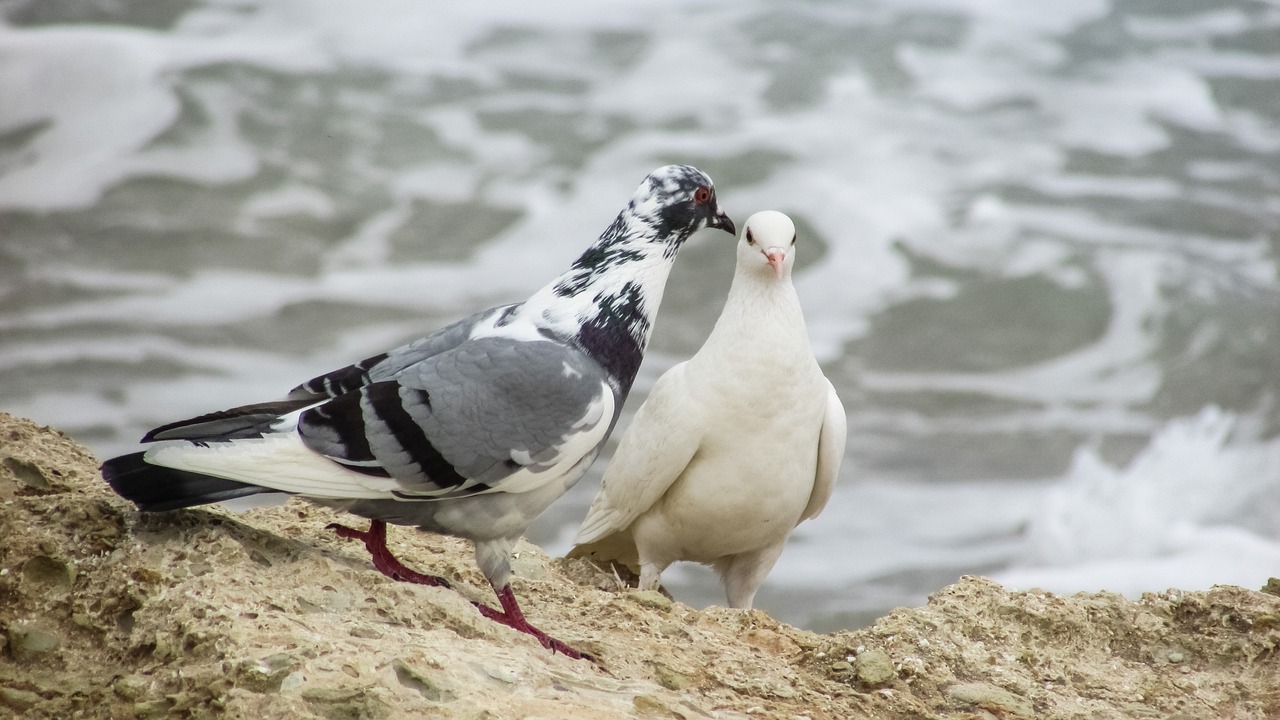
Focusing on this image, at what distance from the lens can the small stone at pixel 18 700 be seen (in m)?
3.72

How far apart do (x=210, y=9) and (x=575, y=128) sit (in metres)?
5.71

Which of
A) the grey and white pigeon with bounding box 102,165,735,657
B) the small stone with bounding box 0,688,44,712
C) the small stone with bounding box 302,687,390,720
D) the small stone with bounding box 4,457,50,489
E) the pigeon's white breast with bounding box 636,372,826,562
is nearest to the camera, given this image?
the small stone with bounding box 302,687,390,720

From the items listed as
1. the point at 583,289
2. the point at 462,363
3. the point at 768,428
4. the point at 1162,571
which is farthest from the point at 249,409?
the point at 1162,571

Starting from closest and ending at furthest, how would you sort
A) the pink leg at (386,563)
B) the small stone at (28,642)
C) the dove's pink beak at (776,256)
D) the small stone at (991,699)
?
the small stone at (28,642)
the small stone at (991,699)
the pink leg at (386,563)
the dove's pink beak at (776,256)

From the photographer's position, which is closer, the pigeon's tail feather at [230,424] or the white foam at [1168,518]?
the pigeon's tail feather at [230,424]

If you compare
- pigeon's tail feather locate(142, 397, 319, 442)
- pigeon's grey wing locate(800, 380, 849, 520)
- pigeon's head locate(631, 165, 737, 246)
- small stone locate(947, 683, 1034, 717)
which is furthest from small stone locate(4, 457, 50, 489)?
pigeon's grey wing locate(800, 380, 849, 520)

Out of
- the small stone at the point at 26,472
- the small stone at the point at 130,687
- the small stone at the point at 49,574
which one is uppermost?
the small stone at the point at 26,472

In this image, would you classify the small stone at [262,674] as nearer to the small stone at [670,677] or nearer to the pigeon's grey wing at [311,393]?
the pigeon's grey wing at [311,393]

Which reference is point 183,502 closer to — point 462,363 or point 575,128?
point 462,363

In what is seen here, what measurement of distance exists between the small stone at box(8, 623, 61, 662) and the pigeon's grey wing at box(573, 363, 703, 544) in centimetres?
260

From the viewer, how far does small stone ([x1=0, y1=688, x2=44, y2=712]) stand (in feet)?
12.2

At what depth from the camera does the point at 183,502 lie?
13.0ft

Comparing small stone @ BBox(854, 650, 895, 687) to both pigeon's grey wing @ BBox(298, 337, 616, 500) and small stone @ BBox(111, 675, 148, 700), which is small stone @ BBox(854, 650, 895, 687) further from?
small stone @ BBox(111, 675, 148, 700)

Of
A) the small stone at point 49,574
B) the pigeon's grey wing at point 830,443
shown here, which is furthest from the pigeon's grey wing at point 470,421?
the pigeon's grey wing at point 830,443
